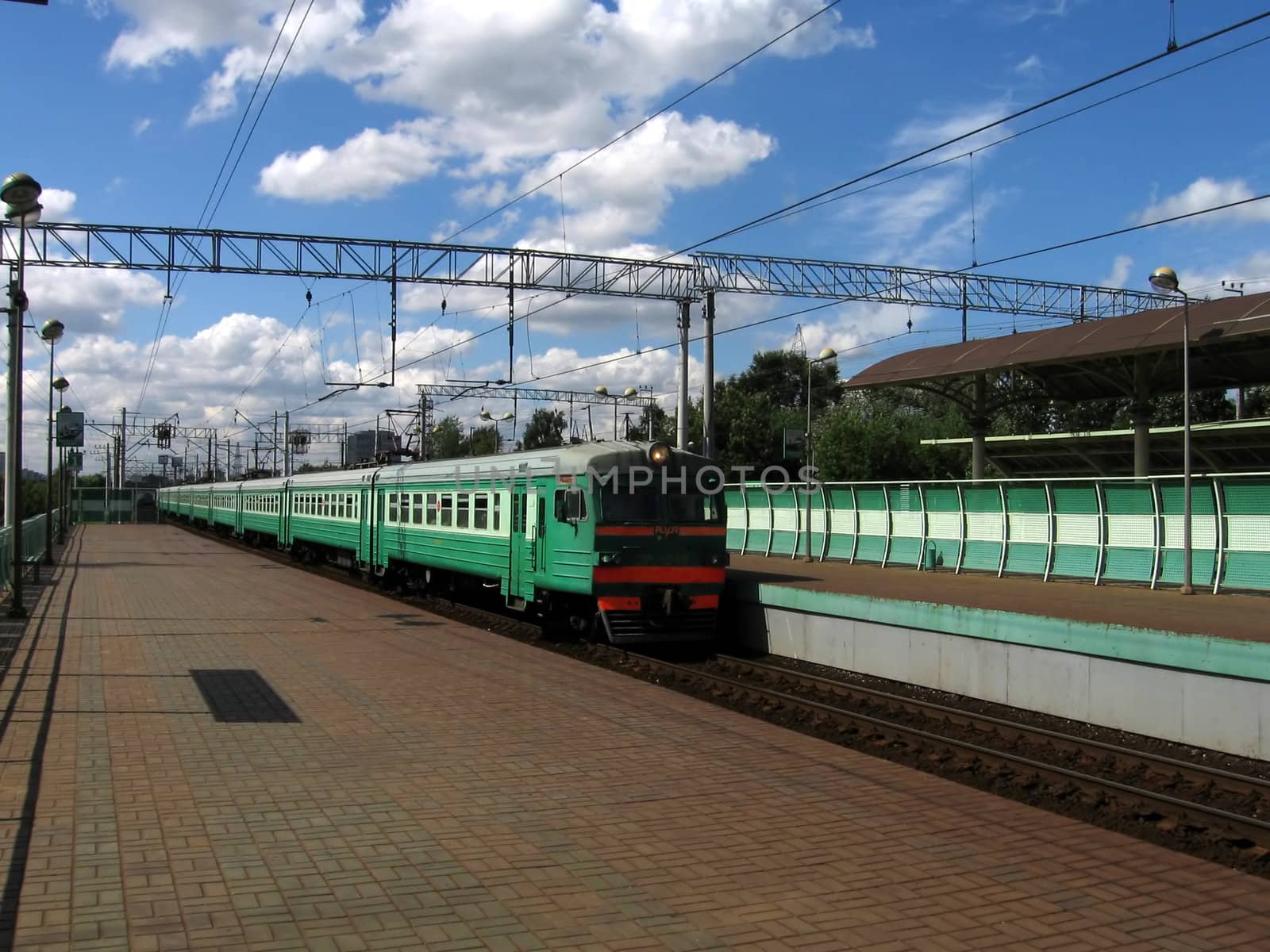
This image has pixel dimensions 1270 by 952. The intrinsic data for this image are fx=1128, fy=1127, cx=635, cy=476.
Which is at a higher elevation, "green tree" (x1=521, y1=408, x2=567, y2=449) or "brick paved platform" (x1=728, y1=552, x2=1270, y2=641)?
"green tree" (x1=521, y1=408, x2=567, y2=449)

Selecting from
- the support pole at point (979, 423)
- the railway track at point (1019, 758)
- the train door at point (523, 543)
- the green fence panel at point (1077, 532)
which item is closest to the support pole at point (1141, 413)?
the support pole at point (979, 423)

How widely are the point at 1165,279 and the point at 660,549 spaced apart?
8.77m

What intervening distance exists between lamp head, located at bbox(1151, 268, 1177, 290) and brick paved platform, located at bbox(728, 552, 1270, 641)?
Answer: 179 inches

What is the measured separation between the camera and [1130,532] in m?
17.7

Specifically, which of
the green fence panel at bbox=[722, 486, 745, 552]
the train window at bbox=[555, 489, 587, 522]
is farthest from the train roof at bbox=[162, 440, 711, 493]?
the green fence panel at bbox=[722, 486, 745, 552]

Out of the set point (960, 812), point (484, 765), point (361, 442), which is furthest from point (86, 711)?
point (361, 442)

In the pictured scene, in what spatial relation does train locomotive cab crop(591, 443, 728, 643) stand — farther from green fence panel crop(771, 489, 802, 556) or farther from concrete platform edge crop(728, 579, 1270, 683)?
green fence panel crop(771, 489, 802, 556)

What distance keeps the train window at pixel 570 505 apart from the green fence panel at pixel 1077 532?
8.57 m

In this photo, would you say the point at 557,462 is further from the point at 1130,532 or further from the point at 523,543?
the point at 1130,532

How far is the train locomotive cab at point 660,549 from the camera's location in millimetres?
15008

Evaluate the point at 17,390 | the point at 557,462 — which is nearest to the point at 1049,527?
the point at 557,462

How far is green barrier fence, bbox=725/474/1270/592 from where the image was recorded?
1614 cm

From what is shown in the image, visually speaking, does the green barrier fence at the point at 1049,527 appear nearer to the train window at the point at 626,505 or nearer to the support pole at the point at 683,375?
the support pole at the point at 683,375

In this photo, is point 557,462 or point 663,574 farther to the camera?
point 557,462
